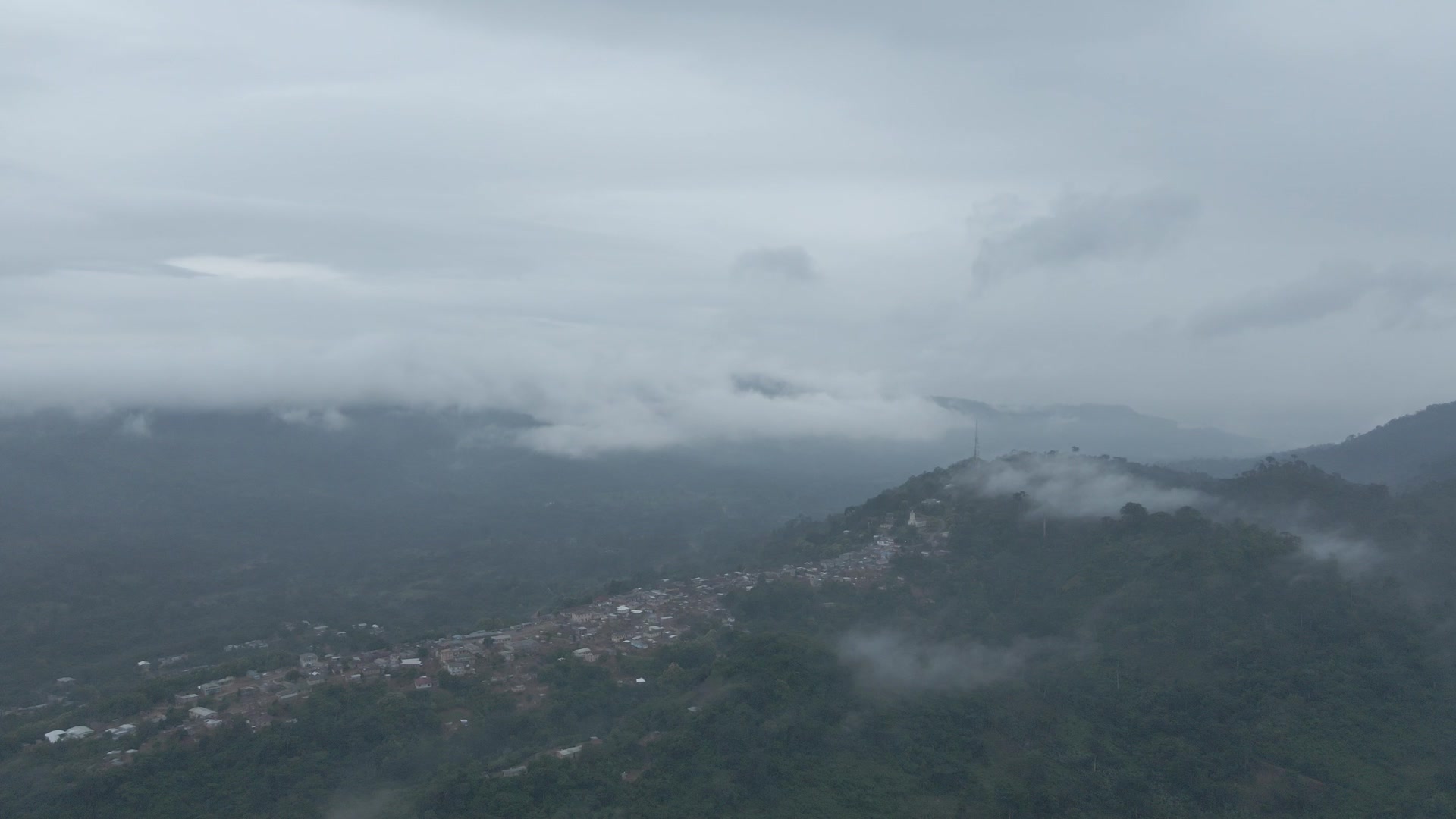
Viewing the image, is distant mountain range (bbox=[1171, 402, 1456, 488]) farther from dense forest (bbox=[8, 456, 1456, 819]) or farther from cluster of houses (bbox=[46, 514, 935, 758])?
cluster of houses (bbox=[46, 514, 935, 758])

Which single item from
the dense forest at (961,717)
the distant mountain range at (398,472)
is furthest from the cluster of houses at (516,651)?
the distant mountain range at (398,472)

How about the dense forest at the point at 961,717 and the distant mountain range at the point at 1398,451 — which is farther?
the distant mountain range at the point at 1398,451

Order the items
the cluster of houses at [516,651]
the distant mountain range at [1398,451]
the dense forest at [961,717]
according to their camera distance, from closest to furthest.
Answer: the dense forest at [961,717], the cluster of houses at [516,651], the distant mountain range at [1398,451]

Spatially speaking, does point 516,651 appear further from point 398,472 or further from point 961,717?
point 398,472

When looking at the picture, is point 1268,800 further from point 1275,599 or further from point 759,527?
point 759,527

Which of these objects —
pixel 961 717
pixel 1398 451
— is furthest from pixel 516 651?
pixel 1398 451

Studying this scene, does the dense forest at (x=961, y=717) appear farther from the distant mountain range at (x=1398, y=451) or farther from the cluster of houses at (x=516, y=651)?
the distant mountain range at (x=1398, y=451)

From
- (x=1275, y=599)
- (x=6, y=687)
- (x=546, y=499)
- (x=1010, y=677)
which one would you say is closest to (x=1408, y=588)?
(x=1275, y=599)
